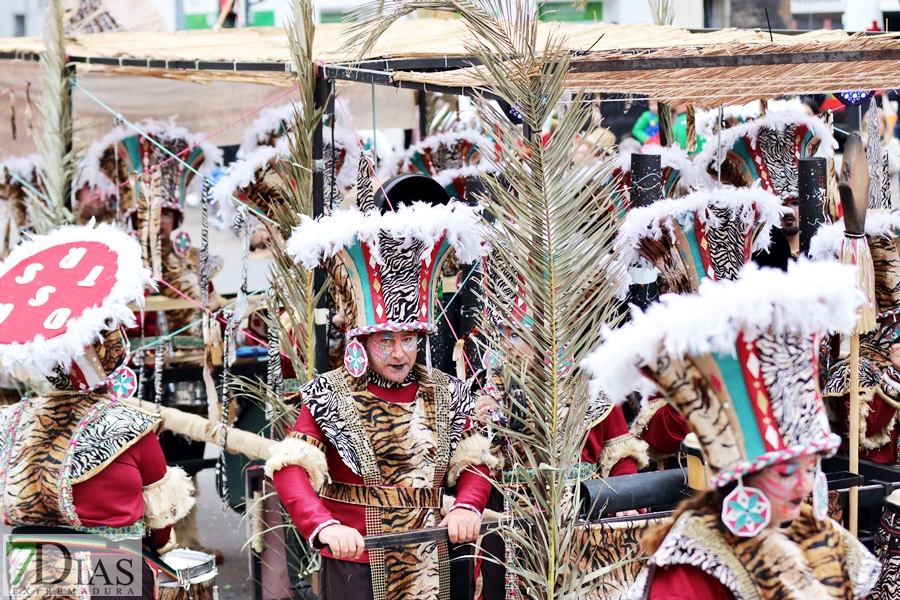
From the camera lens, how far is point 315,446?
3834mm

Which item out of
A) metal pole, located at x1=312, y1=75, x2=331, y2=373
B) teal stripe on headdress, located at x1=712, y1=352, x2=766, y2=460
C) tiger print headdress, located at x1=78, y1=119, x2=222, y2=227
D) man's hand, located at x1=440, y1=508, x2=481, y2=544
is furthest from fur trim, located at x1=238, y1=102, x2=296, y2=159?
teal stripe on headdress, located at x1=712, y1=352, x2=766, y2=460

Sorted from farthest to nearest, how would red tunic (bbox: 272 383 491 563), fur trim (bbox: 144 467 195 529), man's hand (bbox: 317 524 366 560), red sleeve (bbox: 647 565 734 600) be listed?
fur trim (bbox: 144 467 195 529), red tunic (bbox: 272 383 491 563), man's hand (bbox: 317 524 366 560), red sleeve (bbox: 647 565 734 600)

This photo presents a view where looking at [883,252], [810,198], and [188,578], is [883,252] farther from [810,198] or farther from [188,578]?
[188,578]

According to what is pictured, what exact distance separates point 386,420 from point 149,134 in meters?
5.11

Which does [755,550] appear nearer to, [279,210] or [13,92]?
[279,210]

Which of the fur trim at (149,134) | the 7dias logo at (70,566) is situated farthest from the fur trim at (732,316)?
the fur trim at (149,134)

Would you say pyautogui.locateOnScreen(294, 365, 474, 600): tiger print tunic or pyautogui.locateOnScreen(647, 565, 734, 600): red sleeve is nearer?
pyautogui.locateOnScreen(647, 565, 734, 600): red sleeve

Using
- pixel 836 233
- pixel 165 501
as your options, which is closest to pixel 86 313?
pixel 165 501

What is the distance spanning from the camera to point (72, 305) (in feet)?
12.9

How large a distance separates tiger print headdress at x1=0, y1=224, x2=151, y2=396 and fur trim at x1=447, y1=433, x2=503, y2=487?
124 centimetres

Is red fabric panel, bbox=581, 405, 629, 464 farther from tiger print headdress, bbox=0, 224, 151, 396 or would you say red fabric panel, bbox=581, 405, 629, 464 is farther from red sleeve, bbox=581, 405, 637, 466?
tiger print headdress, bbox=0, 224, 151, 396

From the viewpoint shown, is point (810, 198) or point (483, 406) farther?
point (810, 198)

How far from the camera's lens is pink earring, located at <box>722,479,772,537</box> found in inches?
96.3

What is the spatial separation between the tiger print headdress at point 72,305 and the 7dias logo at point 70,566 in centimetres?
56
